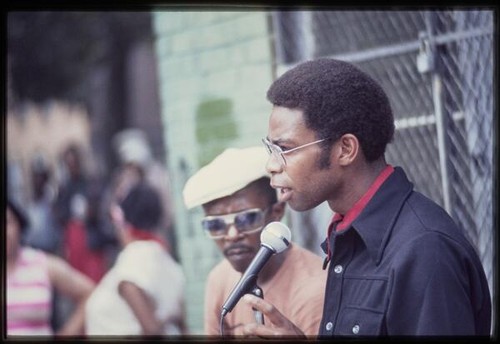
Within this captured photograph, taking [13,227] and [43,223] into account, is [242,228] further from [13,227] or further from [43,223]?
[43,223]

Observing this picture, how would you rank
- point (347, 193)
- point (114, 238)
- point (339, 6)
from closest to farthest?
point (347, 193), point (339, 6), point (114, 238)

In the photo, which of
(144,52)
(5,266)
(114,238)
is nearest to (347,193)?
Result: (5,266)

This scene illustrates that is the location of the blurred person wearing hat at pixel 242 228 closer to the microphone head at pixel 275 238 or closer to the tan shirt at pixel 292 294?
the tan shirt at pixel 292 294

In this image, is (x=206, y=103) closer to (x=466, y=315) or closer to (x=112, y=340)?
(x=112, y=340)

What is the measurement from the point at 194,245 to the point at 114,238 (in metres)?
4.92

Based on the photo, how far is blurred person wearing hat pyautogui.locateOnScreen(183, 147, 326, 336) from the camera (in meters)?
4.22

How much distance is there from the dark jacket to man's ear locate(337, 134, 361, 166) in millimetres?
141

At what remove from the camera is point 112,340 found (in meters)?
6.43

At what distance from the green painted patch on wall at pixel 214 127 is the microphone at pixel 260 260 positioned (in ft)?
10.8

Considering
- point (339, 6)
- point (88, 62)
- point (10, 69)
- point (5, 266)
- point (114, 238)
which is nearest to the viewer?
point (339, 6)

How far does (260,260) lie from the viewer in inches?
140

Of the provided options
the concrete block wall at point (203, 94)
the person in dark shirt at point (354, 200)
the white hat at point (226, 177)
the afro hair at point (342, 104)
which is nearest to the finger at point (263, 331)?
the person in dark shirt at point (354, 200)

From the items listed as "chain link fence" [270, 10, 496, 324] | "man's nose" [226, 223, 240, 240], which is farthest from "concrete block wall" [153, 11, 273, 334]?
"man's nose" [226, 223, 240, 240]

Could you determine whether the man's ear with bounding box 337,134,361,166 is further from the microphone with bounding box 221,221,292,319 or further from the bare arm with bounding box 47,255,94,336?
the bare arm with bounding box 47,255,94,336
